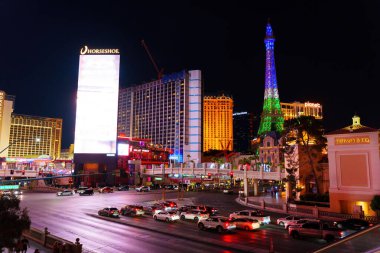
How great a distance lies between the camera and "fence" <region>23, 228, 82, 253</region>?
Answer: 19.9 m

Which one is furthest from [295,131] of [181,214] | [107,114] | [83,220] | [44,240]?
[107,114]

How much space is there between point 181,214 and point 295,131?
2670 centimetres

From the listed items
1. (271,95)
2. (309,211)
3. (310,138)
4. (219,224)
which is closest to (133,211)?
(219,224)

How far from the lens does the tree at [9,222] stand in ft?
51.0

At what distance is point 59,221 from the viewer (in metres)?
35.7

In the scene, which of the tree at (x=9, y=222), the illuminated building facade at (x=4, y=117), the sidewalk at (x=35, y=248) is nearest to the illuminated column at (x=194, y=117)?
the illuminated building facade at (x=4, y=117)

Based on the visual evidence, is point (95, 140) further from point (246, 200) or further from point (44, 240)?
point (44, 240)

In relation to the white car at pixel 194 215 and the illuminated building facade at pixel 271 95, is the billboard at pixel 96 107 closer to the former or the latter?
the white car at pixel 194 215

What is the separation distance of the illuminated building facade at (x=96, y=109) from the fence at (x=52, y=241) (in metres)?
79.5

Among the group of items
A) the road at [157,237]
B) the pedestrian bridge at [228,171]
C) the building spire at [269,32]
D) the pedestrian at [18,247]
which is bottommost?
the road at [157,237]

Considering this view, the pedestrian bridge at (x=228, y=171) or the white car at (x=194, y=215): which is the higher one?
the pedestrian bridge at (x=228, y=171)

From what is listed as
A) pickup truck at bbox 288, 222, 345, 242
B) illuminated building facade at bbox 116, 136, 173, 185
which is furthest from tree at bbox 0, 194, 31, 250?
illuminated building facade at bbox 116, 136, 173, 185

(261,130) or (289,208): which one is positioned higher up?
(261,130)

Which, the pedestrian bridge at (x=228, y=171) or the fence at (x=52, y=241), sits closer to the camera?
the fence at (x=52, y=241)
